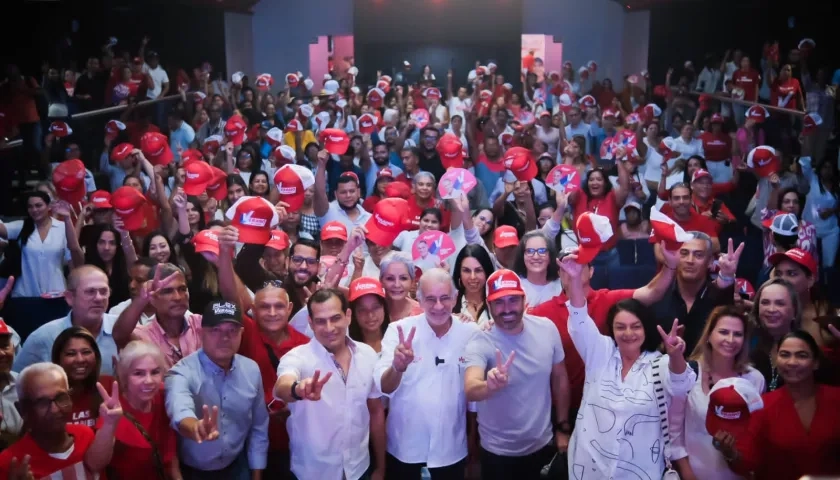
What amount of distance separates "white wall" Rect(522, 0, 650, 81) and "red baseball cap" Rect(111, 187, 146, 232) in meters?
14.7

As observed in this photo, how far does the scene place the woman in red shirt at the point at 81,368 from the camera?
3271 mm

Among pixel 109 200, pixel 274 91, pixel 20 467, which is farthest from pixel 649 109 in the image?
pixel 274 91

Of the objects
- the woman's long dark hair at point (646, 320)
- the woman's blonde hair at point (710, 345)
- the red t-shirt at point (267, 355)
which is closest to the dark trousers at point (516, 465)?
the woman's long dark hair at point (646, 320)

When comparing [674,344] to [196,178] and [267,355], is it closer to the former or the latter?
[267,355]

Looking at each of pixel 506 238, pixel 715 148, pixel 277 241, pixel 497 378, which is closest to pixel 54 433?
pixel 497 378

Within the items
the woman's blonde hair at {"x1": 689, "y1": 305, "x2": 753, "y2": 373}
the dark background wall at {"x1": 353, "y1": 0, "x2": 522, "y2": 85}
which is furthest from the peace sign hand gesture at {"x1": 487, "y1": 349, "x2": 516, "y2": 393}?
the dark background wall at {"x1": 353, "y1": 0, "x2": 522, "y2": 85}

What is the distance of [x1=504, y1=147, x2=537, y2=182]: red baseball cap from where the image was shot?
20.6 feet

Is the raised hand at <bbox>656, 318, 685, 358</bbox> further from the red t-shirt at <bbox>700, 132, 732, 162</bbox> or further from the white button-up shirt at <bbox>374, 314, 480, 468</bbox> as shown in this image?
the red t-shirt at <bbox>700, 132, 732, 162</bbox>

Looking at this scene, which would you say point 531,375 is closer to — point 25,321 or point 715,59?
point 25,321

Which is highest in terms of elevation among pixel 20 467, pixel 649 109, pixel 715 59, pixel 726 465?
pixel 715 59

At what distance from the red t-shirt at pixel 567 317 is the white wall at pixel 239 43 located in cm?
1408

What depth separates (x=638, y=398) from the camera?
10.8 feet

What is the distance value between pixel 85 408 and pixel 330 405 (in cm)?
96

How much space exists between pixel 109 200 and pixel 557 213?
3.02 meters
